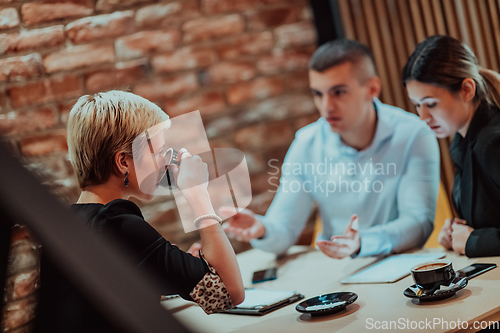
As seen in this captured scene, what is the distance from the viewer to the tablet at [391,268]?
1.20 metres

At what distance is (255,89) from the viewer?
2.35m

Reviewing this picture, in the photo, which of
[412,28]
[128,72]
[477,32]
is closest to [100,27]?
[128,72]

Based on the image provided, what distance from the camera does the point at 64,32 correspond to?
5.24 ft

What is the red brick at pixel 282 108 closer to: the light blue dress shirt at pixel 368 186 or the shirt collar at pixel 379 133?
the light blue dress shirt at pixel 368 186

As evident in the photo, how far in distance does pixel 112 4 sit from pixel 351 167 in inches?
47.0

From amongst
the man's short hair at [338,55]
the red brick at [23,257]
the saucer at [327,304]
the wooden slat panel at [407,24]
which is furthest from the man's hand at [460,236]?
the wooden slat panel at [407,24]

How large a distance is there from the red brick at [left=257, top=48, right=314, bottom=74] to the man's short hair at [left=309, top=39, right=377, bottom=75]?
1.59 feet

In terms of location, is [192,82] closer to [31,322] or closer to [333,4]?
[333,4]

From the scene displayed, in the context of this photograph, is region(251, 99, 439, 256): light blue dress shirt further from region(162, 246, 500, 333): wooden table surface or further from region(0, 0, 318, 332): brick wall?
region(0, 0, 318, 332): brick wall

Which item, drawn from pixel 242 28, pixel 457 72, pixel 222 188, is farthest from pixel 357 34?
pixel 222 188

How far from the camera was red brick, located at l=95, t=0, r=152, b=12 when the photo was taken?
176cm

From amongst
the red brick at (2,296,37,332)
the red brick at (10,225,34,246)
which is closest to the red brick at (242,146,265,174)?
the red brick at (2,296,37,332)

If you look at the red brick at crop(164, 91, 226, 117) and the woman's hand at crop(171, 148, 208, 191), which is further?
the red brick at crop(164, 91, 226, 117)

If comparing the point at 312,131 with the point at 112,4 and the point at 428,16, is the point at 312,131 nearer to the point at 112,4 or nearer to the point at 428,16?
the point at 428,16
